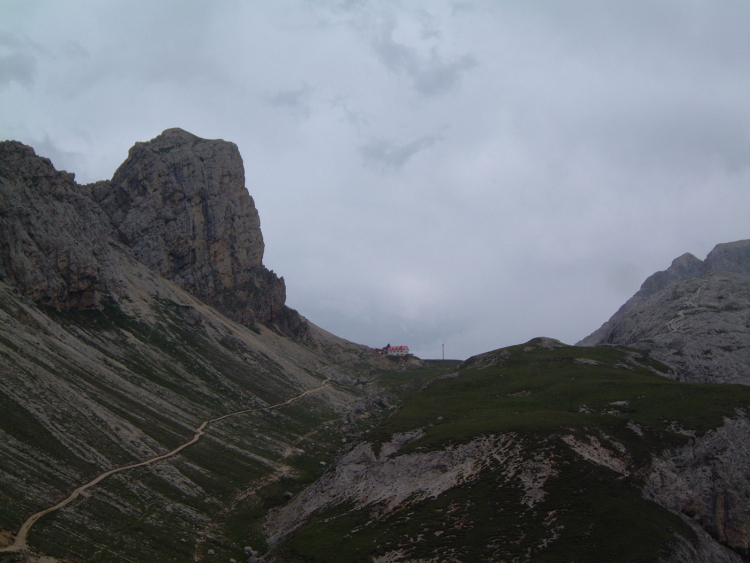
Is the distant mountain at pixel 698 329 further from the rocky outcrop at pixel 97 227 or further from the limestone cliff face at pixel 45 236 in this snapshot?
A: the rocky outcrop at pixel 97 227

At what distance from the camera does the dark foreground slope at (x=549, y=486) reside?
47.9 metres

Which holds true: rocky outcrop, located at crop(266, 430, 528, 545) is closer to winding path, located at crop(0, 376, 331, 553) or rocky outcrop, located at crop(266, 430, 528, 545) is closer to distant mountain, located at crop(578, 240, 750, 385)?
winding path, located at crop(0, 376, 331, 553)

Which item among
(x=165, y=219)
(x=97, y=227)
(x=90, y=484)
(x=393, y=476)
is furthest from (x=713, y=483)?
(x=165, y=219)

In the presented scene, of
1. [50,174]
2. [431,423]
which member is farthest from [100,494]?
[50,174]

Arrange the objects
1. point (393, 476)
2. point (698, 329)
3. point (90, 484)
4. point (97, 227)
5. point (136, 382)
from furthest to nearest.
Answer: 1. point (97, 227)
2. point (698, 329)
3. point (136, 382)
4. point (90, 484)
5. point (393, 476)

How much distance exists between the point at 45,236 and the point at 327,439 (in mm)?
75556

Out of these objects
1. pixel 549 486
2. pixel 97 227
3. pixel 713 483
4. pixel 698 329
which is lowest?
pixel 549 486

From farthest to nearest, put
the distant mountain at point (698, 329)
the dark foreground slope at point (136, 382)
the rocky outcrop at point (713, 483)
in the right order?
the distant mountain at point (698, 329)
the dark foreground slope at point (136, 382)
the rocky outcrop at point (713, 483)

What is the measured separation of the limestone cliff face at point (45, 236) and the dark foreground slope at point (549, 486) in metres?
76.5

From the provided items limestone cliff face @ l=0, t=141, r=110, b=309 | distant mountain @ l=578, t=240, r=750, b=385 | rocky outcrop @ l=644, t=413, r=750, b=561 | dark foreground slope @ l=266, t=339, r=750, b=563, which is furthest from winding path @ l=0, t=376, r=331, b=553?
distant mountain @ l=578, t=240, r=750, b=385

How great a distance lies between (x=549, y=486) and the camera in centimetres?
5375

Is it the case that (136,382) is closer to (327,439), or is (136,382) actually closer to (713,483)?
(327,439)

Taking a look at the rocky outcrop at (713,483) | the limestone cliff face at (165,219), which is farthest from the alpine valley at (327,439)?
the limestone cliff face at (165,219)

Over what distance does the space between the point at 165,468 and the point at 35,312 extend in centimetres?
4857
